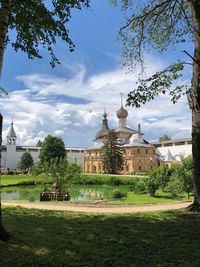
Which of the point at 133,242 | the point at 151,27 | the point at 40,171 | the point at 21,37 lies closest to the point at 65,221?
the point at 133,242

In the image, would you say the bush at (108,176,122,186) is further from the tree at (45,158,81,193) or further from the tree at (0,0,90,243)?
the tree at (0,0,90,243)

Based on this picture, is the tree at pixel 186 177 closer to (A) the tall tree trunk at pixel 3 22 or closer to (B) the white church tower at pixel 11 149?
(A) the tall tree trunk at pixel 3 22

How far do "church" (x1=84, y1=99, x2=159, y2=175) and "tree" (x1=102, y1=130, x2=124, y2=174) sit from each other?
3.58 m

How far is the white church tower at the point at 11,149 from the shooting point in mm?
85188

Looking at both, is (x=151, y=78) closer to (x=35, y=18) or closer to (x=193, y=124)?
(x=193, y=124)

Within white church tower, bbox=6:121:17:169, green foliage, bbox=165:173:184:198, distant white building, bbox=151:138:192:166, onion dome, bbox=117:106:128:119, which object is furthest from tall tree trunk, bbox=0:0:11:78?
white church tower, bbox=6:121:17:169

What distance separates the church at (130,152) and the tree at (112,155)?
3581 millimetres

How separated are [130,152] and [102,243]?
200 ft

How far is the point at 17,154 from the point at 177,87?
267ft

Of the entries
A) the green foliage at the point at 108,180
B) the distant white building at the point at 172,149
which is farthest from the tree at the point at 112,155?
the green foliage at the point at 108,180

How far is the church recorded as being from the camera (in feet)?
214

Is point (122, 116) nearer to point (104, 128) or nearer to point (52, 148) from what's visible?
point (104, 128)

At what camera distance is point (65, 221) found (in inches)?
281

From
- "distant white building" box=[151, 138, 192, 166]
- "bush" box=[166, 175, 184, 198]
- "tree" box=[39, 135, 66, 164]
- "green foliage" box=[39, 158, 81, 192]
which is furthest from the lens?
"distant white building" box=[151, 138, 192, 166]
